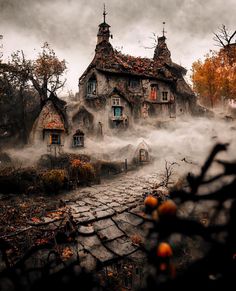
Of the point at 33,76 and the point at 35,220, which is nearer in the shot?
the point at 35,220

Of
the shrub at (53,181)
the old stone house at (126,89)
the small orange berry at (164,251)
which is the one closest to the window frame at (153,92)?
the old stone house at (126,89)

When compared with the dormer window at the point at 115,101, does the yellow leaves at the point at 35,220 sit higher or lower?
lower

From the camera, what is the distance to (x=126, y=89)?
31.1m

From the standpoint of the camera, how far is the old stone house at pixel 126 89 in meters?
29.4

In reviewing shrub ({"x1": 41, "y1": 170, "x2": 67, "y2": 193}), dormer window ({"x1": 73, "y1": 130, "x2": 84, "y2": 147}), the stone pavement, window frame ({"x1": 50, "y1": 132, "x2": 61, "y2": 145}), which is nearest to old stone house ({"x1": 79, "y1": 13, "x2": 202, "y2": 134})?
dormer window ({"x1": 73, "y1": 130, "x2": 84, "y2": 147})

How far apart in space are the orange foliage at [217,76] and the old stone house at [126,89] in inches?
161

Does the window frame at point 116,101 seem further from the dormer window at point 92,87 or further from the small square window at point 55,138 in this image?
the small square window at point 55,138

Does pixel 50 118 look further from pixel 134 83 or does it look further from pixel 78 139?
pixel 134 83

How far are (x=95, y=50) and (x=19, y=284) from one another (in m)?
31.6

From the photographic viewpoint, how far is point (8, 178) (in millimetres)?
14625

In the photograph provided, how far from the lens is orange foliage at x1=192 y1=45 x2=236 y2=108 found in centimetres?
3459

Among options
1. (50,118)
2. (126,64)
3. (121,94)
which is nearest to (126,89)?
(121,94)

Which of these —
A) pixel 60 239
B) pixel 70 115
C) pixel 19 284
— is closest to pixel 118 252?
pixel 60 239

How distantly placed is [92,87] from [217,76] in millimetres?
20379
